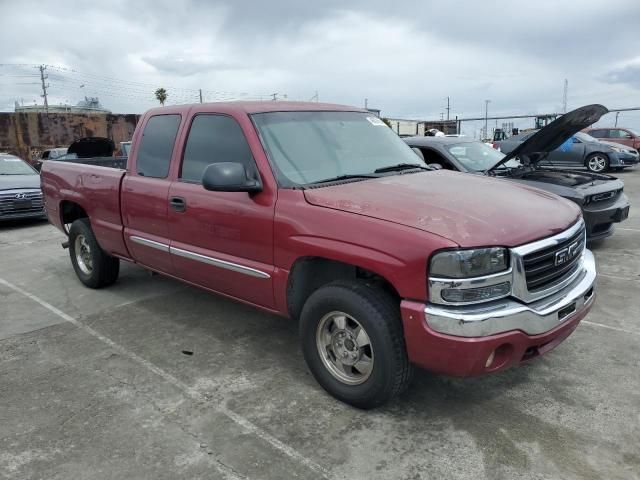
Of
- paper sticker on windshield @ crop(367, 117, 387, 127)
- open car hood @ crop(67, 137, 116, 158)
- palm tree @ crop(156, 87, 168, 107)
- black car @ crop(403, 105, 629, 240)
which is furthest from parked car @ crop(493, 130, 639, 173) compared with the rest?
palm tree @ crop(156, 87, 168, 107)

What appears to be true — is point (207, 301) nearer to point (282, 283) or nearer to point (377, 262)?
point (282, 283)

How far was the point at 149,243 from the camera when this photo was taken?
4.49 meters

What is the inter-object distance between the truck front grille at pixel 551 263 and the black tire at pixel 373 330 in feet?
2.47

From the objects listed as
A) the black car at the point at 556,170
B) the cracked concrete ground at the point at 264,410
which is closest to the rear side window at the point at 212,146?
the cracked concrete ground at the point at 264,410

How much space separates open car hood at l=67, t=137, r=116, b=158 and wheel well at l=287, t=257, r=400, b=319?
5.38 meters

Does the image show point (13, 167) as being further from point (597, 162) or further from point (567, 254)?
point (597, 162)

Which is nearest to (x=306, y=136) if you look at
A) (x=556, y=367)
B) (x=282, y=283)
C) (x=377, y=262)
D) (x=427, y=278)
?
(x=282, y=283)

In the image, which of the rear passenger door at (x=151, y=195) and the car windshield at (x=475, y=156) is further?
the car windshield at (x=475, y=156)

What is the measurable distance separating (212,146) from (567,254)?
2596 millimetres

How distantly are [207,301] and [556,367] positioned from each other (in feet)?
10.5

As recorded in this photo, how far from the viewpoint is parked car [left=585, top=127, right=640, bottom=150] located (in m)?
21.9

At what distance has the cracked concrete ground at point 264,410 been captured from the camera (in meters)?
2.66

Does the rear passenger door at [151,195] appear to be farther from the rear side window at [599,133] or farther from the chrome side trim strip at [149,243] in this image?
the rear side window at [599,133]

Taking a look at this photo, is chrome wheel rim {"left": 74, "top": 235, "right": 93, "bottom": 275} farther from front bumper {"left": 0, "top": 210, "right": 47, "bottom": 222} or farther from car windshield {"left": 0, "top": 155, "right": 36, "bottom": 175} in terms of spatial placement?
car windshield {"left": 0, "top": 155, "right": 36, "bottom": 175}
